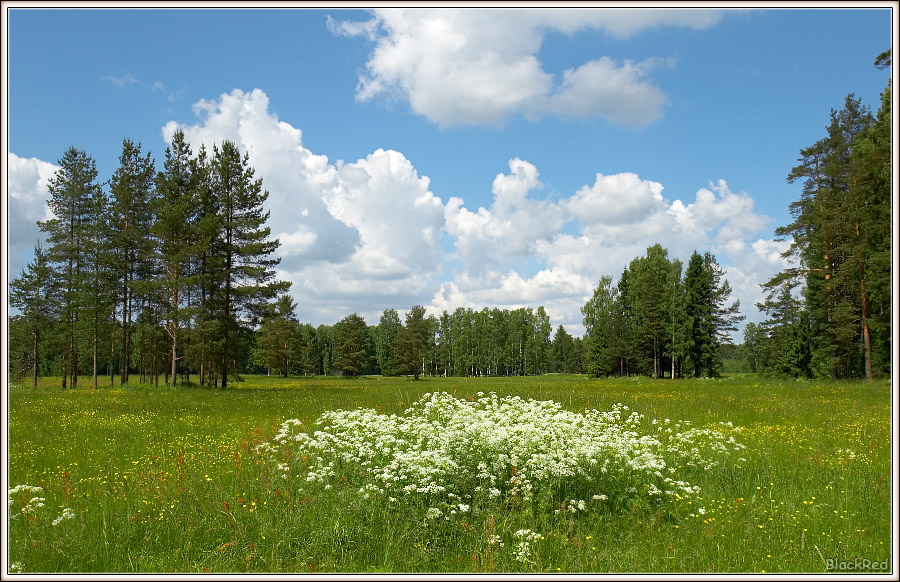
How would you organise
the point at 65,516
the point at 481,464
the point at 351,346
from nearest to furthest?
the point at 65,516 → the point at 481,464 → the point at 351,346

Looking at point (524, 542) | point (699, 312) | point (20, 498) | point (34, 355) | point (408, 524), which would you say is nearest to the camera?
point (524, 542)

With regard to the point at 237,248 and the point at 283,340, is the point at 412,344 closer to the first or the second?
the point at 283,340

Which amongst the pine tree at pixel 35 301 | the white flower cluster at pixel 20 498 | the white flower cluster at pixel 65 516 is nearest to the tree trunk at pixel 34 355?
the pine tree at pixel 35 301

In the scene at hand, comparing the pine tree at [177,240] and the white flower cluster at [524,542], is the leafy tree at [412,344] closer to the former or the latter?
the pine tree at [177,240]

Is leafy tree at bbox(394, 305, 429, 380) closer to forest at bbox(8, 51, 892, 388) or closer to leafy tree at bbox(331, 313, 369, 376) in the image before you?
leafy tree at bbox(331, 313, 369, 376)

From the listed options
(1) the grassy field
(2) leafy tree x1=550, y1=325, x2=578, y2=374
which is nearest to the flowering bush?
(1) the grassy field

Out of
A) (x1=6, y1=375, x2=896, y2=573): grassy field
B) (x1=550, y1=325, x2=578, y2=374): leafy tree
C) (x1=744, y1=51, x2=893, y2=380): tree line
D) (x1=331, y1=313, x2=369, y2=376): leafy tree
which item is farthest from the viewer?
(x1=550, y1=325, x2=578, y2=374): leafy tree

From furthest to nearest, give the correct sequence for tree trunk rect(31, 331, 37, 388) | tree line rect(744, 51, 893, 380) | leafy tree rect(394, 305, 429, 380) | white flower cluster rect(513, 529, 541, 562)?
leafy tree rect(394, 305, 429, 380) < tree trunk rect(31, 331, 37, 388) < tree line rect(744, 51, 893, 380) < white flower cluster rect(513, 529, 541, 562)

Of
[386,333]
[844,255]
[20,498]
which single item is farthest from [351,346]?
[20,498]

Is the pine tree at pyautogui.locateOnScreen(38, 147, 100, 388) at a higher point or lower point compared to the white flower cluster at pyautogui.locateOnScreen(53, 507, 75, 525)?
higher

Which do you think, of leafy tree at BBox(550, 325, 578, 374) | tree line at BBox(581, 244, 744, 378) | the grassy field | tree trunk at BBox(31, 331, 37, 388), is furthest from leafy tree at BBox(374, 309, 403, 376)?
the grassy field

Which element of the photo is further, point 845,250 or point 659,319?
point 659,319

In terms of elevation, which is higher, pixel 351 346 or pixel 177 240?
pixel 177 240

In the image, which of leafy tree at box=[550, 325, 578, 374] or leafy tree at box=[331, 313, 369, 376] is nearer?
leafy tree at box=[331, 313, 369, 376]
